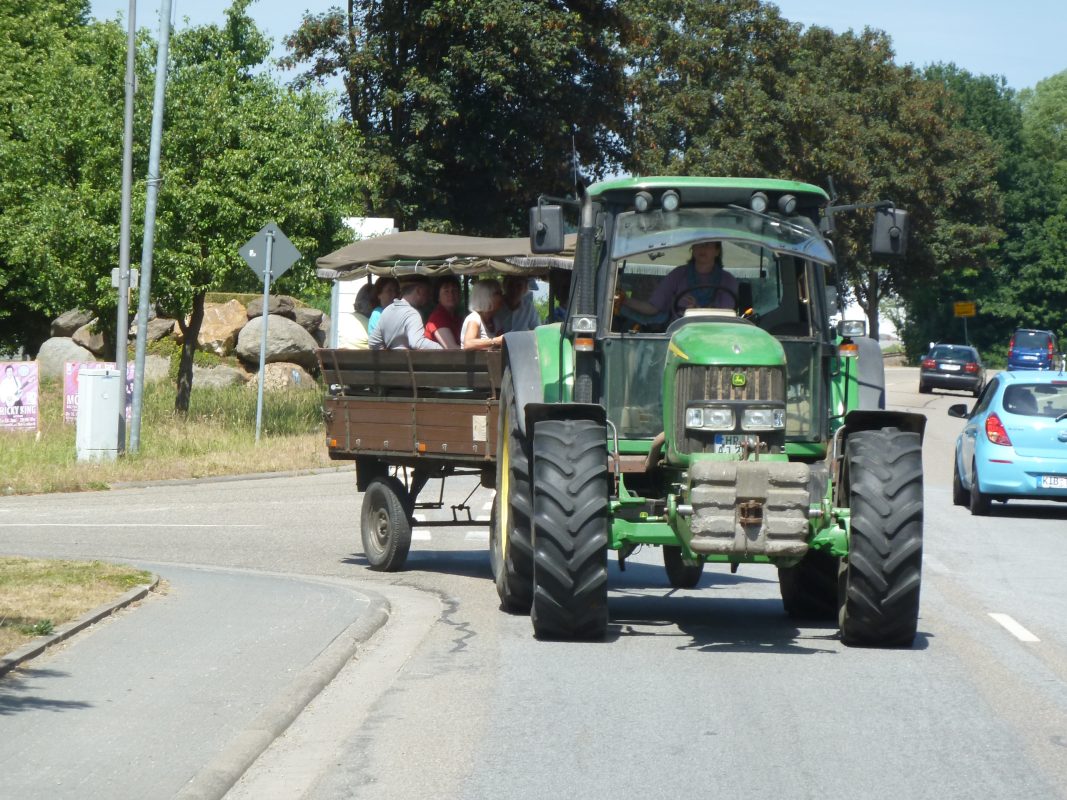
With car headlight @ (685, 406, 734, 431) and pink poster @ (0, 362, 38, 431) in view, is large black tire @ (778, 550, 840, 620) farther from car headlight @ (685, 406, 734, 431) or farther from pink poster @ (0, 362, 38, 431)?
pink poster @ (0, 362, 38, 431)

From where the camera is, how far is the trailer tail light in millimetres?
19031

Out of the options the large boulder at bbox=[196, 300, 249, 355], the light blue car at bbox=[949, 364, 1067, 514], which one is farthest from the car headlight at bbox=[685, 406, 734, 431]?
the large boulder at bbox=[196, 300, 249, 355]

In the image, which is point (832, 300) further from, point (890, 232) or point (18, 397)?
point (18, 397)

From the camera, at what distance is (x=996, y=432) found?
1919cm

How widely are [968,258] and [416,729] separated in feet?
215

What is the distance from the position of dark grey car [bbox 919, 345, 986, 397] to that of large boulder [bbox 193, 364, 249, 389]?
85.3 ft

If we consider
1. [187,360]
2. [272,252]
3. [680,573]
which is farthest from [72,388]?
[680,573]

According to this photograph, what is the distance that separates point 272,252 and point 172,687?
57.5ft

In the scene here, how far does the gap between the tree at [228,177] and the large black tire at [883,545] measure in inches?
791

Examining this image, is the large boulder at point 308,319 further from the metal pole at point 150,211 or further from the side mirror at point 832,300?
the side mirror at point 832,300

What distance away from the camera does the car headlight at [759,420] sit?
945cm

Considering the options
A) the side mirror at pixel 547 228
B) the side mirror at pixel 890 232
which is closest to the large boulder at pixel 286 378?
the side mirror at pixel 547 228

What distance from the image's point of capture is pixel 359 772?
653cm

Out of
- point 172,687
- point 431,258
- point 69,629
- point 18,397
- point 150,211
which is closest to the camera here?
point 172,687
